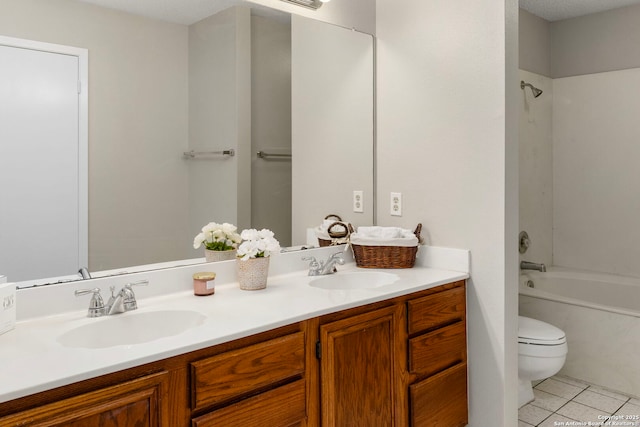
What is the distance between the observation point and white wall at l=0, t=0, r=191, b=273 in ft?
5.34

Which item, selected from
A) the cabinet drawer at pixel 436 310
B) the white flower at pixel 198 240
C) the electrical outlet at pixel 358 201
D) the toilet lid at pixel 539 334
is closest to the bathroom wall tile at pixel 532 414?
the toilet lid at pixel 539 334

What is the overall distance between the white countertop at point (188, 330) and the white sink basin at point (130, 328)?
0.09 ft

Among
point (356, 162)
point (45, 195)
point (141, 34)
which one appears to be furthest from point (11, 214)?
point (356, 162)

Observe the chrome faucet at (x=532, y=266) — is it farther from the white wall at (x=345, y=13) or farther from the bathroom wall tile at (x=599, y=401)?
the white wall at (x=345, y=13)

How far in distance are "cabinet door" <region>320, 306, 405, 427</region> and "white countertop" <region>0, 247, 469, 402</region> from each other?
0.08 meters

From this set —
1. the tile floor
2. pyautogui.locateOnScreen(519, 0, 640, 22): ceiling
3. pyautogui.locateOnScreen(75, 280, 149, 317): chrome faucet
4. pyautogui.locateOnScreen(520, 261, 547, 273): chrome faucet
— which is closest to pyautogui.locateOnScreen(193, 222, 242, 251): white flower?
pyautogui.locateOnScreen(75, 280, 149, 317): chrome faucet

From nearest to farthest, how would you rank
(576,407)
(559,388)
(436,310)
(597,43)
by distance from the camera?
(436,310), (576,407), (559,388), (597,43)

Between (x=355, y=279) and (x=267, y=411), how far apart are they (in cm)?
88

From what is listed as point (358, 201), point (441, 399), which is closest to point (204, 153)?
Answer: point (358, 201)

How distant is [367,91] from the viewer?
2498 mm

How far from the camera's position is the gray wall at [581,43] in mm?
3430

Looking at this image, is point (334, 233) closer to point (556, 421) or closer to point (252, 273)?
point (252, 273)

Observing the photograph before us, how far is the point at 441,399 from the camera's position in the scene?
2.03 m

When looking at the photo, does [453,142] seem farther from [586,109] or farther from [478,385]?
[586,109]
